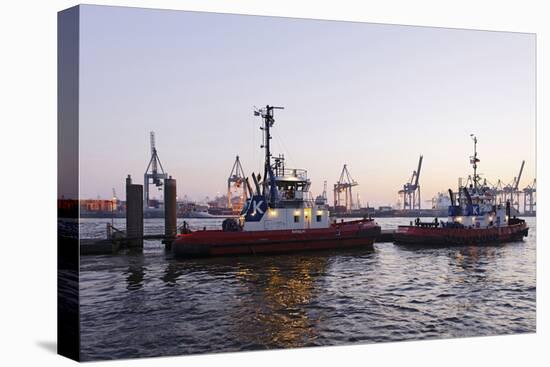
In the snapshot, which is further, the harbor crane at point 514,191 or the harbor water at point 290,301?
the harbor crane at point 514,191

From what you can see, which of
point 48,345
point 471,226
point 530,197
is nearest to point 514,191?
point 530,197

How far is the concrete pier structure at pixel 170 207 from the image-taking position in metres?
11.4

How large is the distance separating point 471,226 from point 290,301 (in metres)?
8.72

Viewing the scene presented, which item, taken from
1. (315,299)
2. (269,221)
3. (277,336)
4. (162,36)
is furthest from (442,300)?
(162,36)

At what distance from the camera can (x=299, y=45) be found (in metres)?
11.3

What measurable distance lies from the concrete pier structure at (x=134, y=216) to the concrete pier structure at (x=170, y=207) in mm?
473

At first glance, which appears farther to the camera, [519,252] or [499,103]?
[519,252]

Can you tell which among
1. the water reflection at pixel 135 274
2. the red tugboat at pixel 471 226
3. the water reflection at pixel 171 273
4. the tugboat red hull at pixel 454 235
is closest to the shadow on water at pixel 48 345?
the water reflection at pixel 135 274

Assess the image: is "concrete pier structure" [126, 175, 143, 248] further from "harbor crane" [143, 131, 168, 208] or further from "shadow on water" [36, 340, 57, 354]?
"shadow on water" [36, 340, 57, 354]

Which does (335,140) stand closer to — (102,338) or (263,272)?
(263,272)

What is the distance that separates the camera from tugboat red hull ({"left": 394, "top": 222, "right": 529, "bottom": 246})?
16391 mm

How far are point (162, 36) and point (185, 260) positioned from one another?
17.5 feet

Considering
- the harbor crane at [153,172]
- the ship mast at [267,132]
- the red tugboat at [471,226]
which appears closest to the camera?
the harbor crane at [153,172]

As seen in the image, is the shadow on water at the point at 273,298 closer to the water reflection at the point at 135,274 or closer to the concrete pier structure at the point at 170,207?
the water reflection at the point at 135,274
